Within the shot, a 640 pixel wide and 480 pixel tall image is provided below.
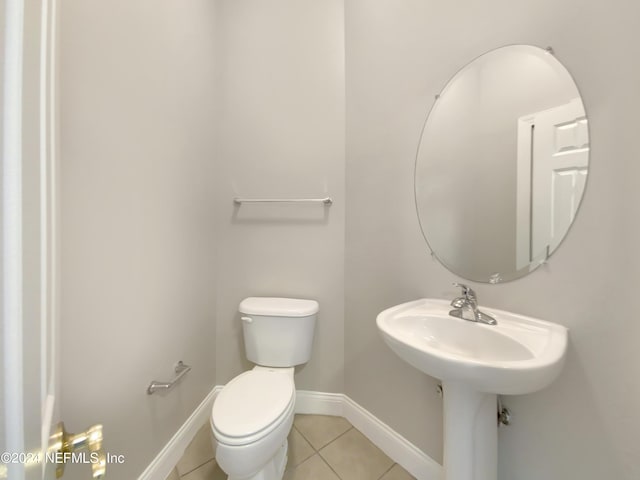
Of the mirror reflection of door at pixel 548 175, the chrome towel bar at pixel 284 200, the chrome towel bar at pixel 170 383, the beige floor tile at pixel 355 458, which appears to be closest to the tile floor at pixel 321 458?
the beige floor tile at pixel 355 458

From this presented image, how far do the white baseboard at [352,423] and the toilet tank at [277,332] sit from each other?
356 mm

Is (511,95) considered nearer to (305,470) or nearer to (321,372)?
(321,372)

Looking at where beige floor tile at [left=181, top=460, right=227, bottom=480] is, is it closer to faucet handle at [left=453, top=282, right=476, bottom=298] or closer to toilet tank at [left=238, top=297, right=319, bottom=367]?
toilet tank at [left=238, top=297, right=319, bottom=367]

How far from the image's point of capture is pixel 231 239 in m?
1.60

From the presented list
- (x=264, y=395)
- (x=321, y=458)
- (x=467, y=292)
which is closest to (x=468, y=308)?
(x=467, y=292)

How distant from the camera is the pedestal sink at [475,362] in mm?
635

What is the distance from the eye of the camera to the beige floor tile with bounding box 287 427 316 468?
124 cm

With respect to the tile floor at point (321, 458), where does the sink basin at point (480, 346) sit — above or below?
above

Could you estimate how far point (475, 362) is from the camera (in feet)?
2.12

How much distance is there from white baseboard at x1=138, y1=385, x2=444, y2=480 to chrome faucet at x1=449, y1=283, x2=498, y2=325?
71 cm

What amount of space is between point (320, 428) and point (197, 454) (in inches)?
25.6

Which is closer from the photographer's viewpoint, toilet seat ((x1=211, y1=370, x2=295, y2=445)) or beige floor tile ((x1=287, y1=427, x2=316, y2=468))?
toilet seat ((x1=211, y1=370, x2=295, y2=445))

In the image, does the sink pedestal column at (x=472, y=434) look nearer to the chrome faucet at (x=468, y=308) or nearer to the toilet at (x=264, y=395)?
the chrome faucet at (x=468, y=308)

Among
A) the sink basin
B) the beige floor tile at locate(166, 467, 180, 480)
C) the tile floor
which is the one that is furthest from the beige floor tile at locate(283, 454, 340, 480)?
the sink basin
